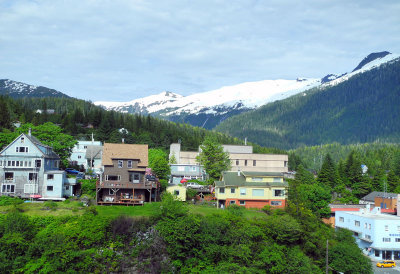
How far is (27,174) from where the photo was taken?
52.4 m

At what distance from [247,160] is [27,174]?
5517cm

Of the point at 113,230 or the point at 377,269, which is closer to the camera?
the point at 113,230

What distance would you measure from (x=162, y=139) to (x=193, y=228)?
7322 cm

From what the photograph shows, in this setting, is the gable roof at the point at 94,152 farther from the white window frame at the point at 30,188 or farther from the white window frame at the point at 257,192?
the white window frame at the point at 257,192

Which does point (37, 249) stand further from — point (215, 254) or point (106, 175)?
point (215, 254)

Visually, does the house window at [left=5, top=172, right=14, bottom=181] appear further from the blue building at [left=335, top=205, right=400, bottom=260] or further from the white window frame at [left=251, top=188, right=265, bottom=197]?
the blue building at [left=335, top=205, right=400, bottom=260]

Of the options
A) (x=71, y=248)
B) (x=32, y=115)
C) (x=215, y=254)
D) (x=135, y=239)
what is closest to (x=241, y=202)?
(x=215, y=254)

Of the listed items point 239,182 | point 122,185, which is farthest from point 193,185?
point 122,185

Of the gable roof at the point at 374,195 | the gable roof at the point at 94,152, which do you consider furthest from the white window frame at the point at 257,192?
the gable roof at the point at 94,152

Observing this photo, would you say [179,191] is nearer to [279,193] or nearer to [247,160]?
[279,193]

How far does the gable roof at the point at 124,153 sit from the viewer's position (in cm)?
5359

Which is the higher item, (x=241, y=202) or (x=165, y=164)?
(x=165, y=164)

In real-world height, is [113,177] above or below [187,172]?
below

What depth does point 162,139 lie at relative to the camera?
114 metres
